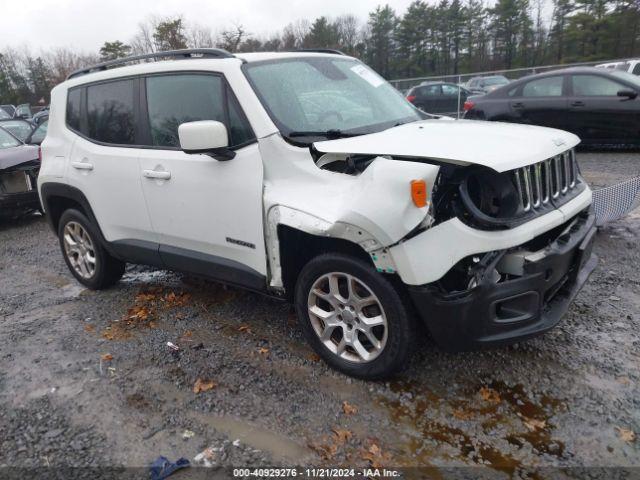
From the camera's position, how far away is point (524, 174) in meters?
2.67

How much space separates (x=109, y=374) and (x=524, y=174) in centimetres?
285

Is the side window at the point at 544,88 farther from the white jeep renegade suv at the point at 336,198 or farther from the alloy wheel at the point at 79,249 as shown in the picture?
the alloy wheel at the point at 79,249

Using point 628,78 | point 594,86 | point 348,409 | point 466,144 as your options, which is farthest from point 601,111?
point 348,409

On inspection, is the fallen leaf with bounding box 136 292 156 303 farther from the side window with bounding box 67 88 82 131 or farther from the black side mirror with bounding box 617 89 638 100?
the black side mirror with bounding box 617 89 638 100

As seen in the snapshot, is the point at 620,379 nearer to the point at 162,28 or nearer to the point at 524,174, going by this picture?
the point at 524,174

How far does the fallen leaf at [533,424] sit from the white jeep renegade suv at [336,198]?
1.44ft

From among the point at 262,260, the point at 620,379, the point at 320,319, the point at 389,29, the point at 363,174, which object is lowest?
the point at 620,379

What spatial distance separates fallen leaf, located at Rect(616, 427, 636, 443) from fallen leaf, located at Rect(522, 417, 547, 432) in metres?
0.34

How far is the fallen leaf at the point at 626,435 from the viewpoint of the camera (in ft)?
8.03

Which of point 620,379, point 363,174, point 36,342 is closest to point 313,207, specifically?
point 363,174

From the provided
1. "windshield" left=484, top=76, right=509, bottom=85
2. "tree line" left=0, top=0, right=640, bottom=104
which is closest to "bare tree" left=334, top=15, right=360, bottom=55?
"tree line" left=0, top=0, right=640, bottom=104

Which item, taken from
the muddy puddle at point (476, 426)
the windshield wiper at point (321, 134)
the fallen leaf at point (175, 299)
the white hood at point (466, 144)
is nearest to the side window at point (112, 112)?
the fallen leaf at point (175, 299)

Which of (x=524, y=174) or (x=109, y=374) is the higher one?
(x=524, y=174)

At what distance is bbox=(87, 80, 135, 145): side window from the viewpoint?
3.96m
